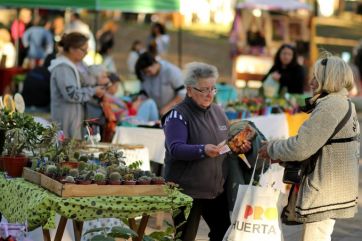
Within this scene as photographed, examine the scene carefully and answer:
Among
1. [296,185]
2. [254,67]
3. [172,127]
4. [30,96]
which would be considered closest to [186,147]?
[172,127]

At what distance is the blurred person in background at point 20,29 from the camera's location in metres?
21.3

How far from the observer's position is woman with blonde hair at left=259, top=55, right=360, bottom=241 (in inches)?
253

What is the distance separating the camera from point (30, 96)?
11.7m

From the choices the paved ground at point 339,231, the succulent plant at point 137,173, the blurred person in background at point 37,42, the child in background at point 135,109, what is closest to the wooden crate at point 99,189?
the succulent plant at point 137,173

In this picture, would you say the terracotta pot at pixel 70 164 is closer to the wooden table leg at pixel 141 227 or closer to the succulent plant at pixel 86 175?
the succulent plant at pixel 86 175

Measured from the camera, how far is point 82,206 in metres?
5.90

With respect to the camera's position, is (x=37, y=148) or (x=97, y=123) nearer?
(x=37, y=148)

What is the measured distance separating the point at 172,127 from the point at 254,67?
15974 mm

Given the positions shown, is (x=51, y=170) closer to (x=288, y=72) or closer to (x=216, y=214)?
(x=216, y=214)

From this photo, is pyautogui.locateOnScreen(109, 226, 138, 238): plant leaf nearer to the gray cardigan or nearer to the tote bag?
the tote bag

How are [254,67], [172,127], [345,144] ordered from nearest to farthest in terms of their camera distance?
[345,144]
[172,127]
[254,67]

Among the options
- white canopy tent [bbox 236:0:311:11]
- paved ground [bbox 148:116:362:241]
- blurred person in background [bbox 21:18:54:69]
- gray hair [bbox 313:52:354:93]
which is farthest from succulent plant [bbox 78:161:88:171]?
white canopy tent [bbox 236:0:311:11]

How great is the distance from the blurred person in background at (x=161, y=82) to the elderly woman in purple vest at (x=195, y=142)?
4110mm

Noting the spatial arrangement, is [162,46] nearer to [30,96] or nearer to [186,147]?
[30,96]
